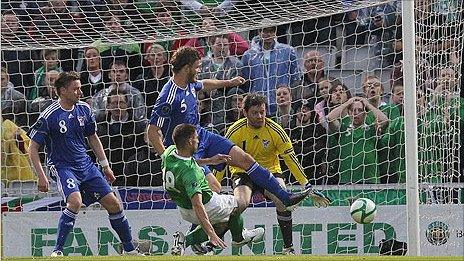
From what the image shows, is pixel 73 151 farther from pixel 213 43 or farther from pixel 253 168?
pixel 213 43

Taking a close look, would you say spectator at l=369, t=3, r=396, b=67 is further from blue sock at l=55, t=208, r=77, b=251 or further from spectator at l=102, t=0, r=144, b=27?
blue sock at l=55, t=208, r=77, b=251

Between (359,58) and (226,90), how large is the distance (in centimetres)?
151

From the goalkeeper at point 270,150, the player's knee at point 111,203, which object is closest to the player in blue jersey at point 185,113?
the goalkeeper at point 270,150

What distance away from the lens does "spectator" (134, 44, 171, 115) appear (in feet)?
38.4

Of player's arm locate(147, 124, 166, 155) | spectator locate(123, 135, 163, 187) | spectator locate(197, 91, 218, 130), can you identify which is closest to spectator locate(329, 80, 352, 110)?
spectator locate(197, 91, 218, 130)

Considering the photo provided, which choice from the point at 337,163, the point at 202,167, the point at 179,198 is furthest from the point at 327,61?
the point at 179,198

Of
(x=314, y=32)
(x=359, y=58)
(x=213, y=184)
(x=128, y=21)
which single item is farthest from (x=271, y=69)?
(x=213, y=184)

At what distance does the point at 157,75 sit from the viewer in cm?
1171

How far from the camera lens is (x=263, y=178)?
390 inches

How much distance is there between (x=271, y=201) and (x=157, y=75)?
1947mm

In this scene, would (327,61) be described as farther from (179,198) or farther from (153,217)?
(179,198)

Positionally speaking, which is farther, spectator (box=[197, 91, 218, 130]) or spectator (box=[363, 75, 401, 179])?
spectator (box=[197, 91, 218, 130])

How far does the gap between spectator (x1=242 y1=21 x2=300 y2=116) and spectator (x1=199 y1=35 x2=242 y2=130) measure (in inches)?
5.6

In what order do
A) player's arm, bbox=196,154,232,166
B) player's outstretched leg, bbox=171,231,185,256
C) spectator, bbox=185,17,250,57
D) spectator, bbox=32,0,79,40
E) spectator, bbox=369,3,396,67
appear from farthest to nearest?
spectator, bbox=185,17,250,57, spectator, bbox=369,3,396,67, spectator, bbox=32,0,79,40, player's outstretched leg, bbox=171,231,185,256, player's arm, bbox=196,154,232,166
